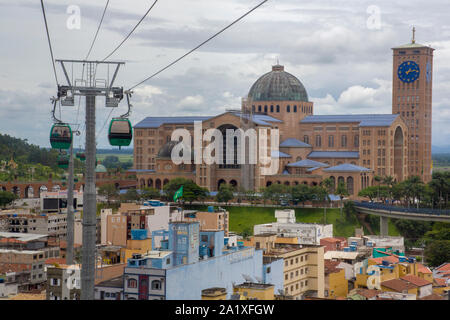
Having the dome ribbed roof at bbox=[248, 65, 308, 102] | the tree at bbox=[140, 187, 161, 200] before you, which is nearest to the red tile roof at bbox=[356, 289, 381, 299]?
the tree at bbox=[140, 187, 161, 200]

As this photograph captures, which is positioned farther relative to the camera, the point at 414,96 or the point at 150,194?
the point at 414,96

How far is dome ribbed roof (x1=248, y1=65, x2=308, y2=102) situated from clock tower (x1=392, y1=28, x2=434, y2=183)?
13.4 metres

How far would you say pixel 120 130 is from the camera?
19.9 meters

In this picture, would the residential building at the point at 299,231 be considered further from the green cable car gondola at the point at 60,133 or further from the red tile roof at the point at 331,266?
the green cable car gondola at the point at 60,133

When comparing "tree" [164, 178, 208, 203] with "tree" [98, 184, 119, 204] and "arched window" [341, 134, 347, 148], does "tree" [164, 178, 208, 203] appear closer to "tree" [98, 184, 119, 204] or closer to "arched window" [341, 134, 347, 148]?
"tree" [98, 184, 119, 204]

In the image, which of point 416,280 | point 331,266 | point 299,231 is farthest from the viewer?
point 299,231

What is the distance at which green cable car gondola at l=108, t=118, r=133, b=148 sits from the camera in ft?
65.2

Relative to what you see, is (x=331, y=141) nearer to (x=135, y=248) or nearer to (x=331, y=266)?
(x=331, y=266)

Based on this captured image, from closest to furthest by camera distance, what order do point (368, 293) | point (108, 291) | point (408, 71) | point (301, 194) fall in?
point (108, 291), point (368, 293), point (301, 194), point (408, 71)

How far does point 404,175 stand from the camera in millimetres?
99500

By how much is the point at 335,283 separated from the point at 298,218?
3371cm

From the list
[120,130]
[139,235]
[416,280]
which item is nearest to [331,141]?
[139,235]
